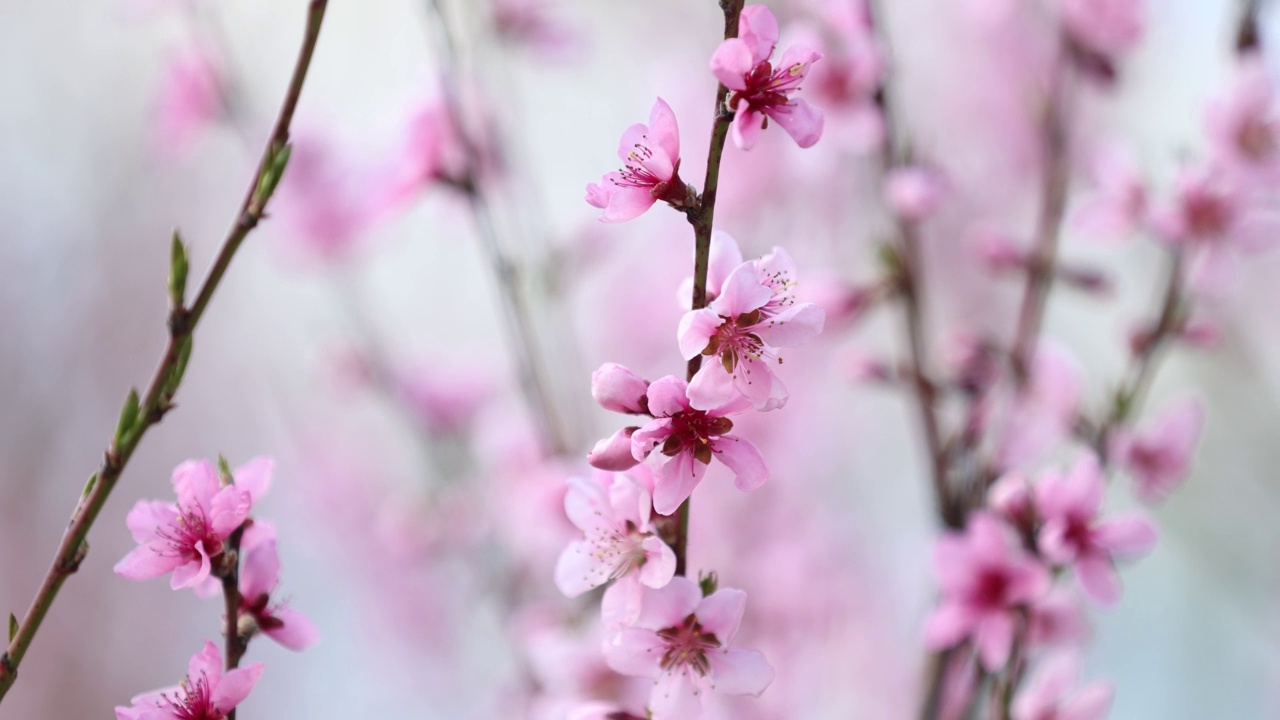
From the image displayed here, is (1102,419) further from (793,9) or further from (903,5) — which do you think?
(903,5)

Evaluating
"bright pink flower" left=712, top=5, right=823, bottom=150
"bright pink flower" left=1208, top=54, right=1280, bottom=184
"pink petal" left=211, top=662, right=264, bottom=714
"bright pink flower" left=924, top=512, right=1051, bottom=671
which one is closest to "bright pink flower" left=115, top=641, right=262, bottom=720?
"pink petal" left=211, top=662, right=264, bottom=714

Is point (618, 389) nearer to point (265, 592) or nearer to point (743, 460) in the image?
point (743, 460)

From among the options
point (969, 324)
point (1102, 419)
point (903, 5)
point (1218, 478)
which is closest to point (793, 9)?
point (1102, 419)

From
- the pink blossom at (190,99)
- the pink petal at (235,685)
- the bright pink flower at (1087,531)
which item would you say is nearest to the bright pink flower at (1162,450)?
the bright pink flower at (1087,531)

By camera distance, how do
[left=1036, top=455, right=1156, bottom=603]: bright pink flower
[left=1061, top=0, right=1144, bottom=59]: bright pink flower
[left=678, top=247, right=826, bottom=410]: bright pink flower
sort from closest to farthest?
[left=678, top=247, right=826, bottom=410]: bright pink flower
[left=1036, top=455, right=1156, bottom=603]: bright pink flower
[left=1061, top=0, right=1144, bottom=59]: bright pink flower

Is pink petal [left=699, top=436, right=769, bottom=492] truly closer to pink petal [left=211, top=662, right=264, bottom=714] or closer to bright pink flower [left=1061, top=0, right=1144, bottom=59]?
pink petal [left=211, top=662, right=264, bottom=714]

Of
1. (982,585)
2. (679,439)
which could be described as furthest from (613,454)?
(982,585)
